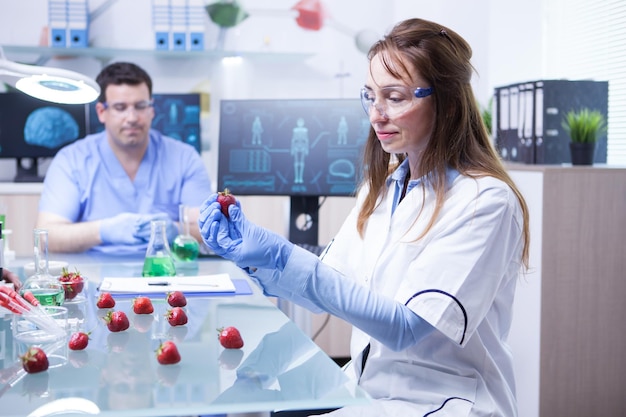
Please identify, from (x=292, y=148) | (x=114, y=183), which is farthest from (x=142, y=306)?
(x=114, y=183)

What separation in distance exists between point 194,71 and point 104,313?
3.00 m

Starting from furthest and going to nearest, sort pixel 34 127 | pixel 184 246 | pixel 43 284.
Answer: pixel 34 127 → pixel 184 246 → pixel 43 284

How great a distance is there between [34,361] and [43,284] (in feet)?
1.67

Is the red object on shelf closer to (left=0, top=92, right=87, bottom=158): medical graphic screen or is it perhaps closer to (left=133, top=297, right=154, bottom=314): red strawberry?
(left=0, top=92, right=87, bottom=158): medical graphic screen

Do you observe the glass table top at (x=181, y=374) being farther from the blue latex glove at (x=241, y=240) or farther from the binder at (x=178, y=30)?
the binder at (x=178, y=30)

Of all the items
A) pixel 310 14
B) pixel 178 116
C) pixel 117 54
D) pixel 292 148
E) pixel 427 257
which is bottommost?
pixel 427 257

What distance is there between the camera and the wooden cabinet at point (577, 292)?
2.88 m

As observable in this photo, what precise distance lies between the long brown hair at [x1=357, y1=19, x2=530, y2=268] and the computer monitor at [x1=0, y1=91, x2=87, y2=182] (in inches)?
113

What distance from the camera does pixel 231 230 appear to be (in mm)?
1641

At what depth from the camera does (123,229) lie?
275 centimetres

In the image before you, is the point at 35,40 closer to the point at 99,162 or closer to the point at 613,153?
the point at 99,162

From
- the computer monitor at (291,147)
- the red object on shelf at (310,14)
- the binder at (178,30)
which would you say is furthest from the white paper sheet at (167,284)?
the red object on shelf at (310,14)

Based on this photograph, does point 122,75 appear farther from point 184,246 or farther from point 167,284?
point 167,284

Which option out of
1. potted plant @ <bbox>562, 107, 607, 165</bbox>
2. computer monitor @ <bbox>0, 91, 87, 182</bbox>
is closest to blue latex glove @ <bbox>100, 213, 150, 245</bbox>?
computer monitor @ <bbox>0, 91, 87, 182</bbox>
